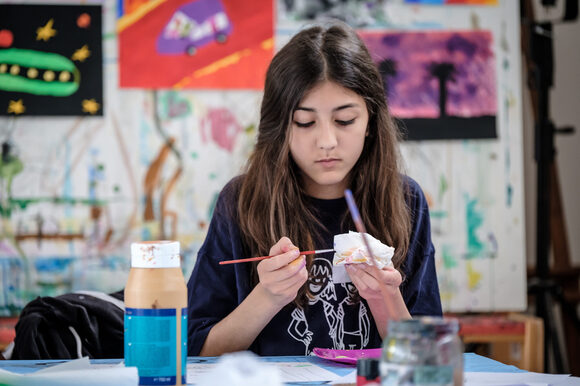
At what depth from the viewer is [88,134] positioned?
2.81 metres

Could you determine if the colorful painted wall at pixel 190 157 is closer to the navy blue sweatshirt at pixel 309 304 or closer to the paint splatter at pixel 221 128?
the paint splatter at pixel 221 128

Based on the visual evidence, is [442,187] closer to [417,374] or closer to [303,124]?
[303,124]

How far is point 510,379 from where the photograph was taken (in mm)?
1075

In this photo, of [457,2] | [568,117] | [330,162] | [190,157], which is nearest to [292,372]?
[330,162]

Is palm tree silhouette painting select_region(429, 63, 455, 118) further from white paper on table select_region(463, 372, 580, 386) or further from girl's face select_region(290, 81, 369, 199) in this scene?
white paper on table select_region(463, 372, 580, 386)

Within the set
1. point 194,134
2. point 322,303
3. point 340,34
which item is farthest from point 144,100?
point 322,303

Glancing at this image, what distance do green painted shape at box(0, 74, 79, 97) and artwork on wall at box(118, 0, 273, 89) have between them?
0.21 metres

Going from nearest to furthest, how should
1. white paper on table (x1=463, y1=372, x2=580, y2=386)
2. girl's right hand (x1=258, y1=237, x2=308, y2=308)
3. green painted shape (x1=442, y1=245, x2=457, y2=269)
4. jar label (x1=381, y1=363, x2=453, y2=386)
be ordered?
jar label (x1=381, y1=363, x2=453, y2=386), white paper on table (x1=463, y1=372, x2=580, y2=386), girl's right hand (x1=258, y1=237, x2=308, y2=308), green painted shape (x1=442, y1=245, x2=457, y2=269)

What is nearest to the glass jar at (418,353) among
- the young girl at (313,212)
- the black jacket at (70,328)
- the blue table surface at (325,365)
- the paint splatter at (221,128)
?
the blue table surface at (325,365)

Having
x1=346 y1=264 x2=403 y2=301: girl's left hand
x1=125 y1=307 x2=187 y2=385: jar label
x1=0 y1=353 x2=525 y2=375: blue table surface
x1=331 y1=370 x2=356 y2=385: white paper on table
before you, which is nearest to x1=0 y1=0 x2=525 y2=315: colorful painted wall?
x1=346 y1=264 x2=403 y2=301: girl's left hand

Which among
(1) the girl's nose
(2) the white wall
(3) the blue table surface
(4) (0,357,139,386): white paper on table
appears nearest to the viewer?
(4) (0,357,139,386): white paper on table

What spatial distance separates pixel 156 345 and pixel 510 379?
0.53m

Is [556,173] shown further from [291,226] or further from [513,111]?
[291,226]

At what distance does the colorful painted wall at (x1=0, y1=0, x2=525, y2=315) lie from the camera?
109 inches
